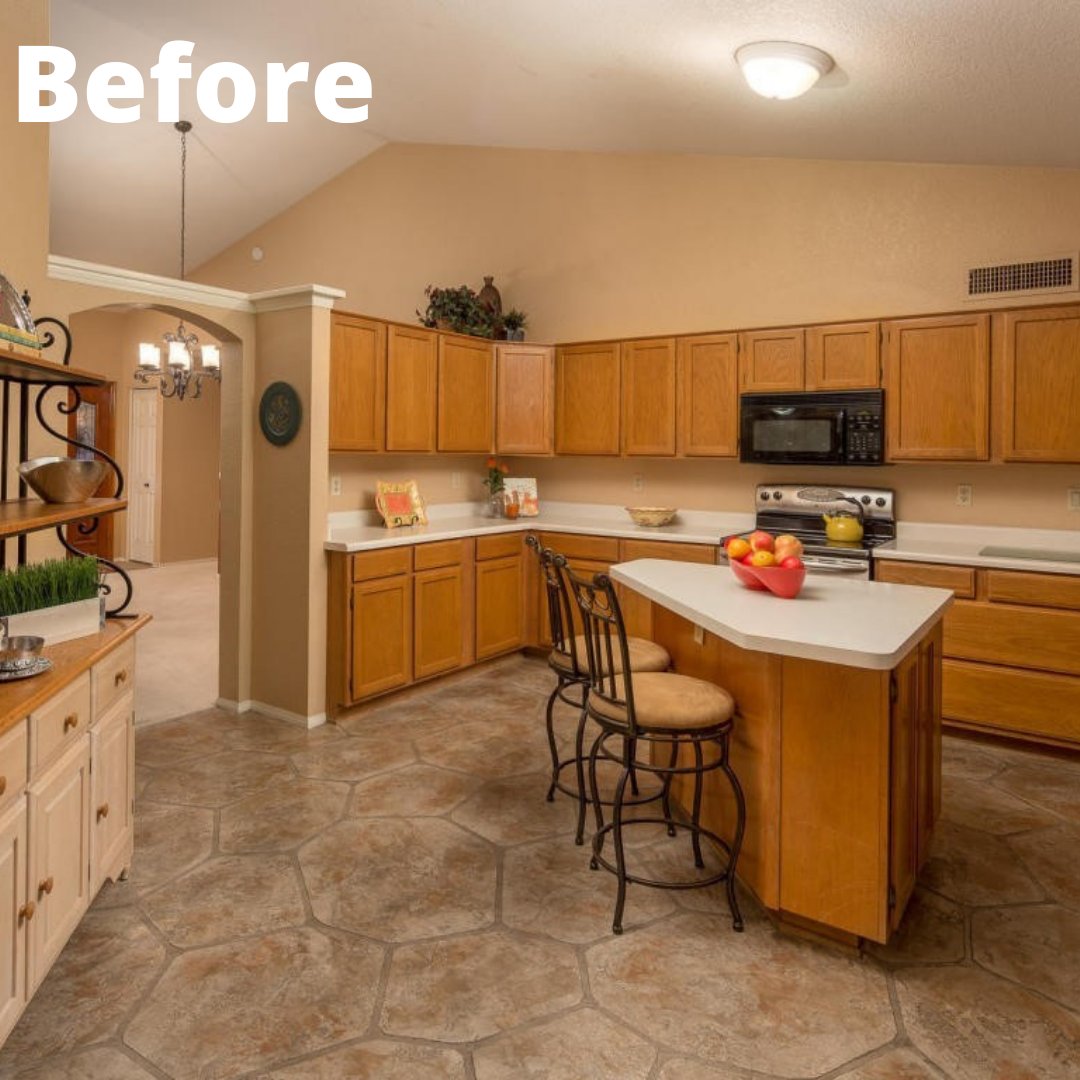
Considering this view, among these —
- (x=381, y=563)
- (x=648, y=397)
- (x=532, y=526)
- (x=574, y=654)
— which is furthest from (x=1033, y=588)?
(x=381, y=563)

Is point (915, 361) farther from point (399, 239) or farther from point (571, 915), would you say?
point (399, 239)

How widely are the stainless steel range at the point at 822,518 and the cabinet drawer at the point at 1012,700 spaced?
0.67 m

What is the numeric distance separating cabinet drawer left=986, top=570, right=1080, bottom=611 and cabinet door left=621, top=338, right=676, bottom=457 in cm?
200

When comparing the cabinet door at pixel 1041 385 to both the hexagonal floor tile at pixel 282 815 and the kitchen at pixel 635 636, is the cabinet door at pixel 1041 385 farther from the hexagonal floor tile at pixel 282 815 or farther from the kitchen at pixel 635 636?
the hexagonal floor tile at pixel 282 815

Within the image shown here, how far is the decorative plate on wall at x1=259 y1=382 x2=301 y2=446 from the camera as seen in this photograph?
4031 millimetres

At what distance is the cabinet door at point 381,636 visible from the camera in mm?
4129

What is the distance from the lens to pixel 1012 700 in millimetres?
3775

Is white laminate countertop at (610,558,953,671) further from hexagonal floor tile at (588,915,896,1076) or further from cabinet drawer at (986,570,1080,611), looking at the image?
cabinet drawer at (986,570,1080,611)

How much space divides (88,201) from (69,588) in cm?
582

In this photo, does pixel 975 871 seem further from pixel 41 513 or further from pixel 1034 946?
pixel 41 513

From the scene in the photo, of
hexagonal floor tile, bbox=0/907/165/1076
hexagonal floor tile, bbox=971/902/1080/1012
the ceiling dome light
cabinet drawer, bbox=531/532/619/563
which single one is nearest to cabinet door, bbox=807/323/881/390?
cabinet drawer, bbox=531/532/619/563

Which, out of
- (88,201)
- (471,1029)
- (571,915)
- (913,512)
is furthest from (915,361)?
(88,201)

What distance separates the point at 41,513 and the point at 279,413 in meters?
2.10

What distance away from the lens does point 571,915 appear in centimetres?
241
